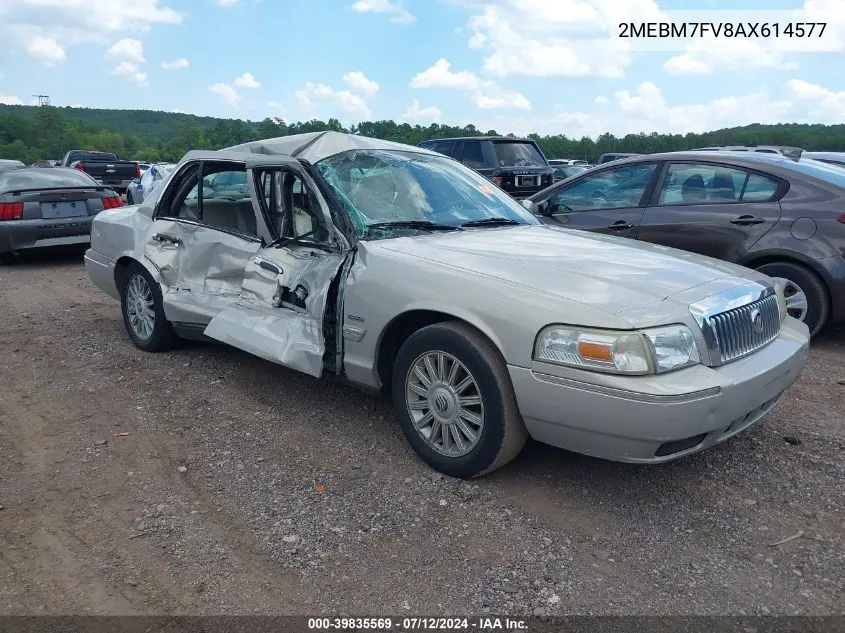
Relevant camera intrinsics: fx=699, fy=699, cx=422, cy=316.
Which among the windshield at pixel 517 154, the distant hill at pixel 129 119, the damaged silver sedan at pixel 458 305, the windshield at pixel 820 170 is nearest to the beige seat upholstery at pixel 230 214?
the damaged silver sedan at pixel 458 305

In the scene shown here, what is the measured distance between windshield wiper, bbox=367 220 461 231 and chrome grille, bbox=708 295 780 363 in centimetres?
164

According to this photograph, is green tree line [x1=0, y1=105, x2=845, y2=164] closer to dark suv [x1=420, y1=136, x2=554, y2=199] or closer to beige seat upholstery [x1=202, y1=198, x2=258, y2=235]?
dark suv [x1=420, y1=136, x2=554, y2=199]

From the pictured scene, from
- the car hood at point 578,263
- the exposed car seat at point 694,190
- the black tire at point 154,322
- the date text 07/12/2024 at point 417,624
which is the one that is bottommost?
the date text 07/12/2024 at point 417,624

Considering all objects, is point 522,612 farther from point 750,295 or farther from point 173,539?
point 750,295

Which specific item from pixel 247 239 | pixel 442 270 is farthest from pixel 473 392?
pixel 247 239

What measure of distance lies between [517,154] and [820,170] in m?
7.76

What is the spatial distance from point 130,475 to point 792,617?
10.0ft

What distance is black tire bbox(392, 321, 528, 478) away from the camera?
3.17 m

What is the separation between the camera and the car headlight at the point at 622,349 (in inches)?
113

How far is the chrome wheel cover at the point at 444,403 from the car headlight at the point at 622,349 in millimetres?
470

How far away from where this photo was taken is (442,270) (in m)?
3.45

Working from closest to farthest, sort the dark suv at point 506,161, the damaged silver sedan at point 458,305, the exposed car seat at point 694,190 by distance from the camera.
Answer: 1. the damaged silver sedan at point 458,305
2. the exposed car seat at point 694,190
3. the dark suv at point 506,161

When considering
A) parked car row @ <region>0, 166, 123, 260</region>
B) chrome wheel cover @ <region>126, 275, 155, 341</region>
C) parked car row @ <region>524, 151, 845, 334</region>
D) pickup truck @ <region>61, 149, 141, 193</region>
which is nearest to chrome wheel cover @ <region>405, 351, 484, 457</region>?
parked car row @ <region>524, 151, 845, 334</region>

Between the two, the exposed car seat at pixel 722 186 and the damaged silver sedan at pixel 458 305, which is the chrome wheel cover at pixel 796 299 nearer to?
the exposed car seat at pixel 722 186
